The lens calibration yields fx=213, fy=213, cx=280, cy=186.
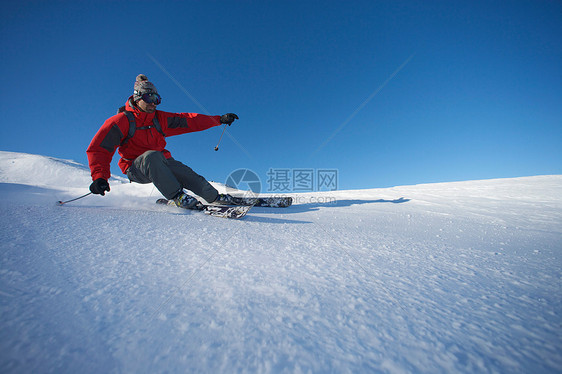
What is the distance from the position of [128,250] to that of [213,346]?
81 cm

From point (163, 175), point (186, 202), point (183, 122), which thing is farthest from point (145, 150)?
point (186, 202)

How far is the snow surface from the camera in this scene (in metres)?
0.47

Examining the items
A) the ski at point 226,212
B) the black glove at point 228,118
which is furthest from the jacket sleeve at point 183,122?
the ski at point 226,212

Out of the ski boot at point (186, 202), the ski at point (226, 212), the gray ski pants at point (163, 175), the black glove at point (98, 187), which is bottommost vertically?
the ski at point (226, 212)

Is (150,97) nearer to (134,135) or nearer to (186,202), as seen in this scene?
(134,135)

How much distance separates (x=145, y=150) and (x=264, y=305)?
2.93 m

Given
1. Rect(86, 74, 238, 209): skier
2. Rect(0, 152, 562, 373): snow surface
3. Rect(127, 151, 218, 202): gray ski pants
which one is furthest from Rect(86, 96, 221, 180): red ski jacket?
Rect(0, 152, 562, 373): snow surface

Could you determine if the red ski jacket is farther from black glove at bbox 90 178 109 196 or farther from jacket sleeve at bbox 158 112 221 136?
black glove at bbox 90 178 109 196

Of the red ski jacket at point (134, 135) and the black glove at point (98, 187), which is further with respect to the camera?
the red ski jacket at point (134, 135)

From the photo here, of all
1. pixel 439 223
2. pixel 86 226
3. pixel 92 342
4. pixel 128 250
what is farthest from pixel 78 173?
pixel 439 223

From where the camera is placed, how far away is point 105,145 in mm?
2357

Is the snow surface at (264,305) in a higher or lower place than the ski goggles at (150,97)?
lower

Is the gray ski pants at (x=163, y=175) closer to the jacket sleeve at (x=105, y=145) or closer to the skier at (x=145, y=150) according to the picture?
the skier at (x=145, y=150)

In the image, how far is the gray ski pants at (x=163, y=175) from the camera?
2496 mm
